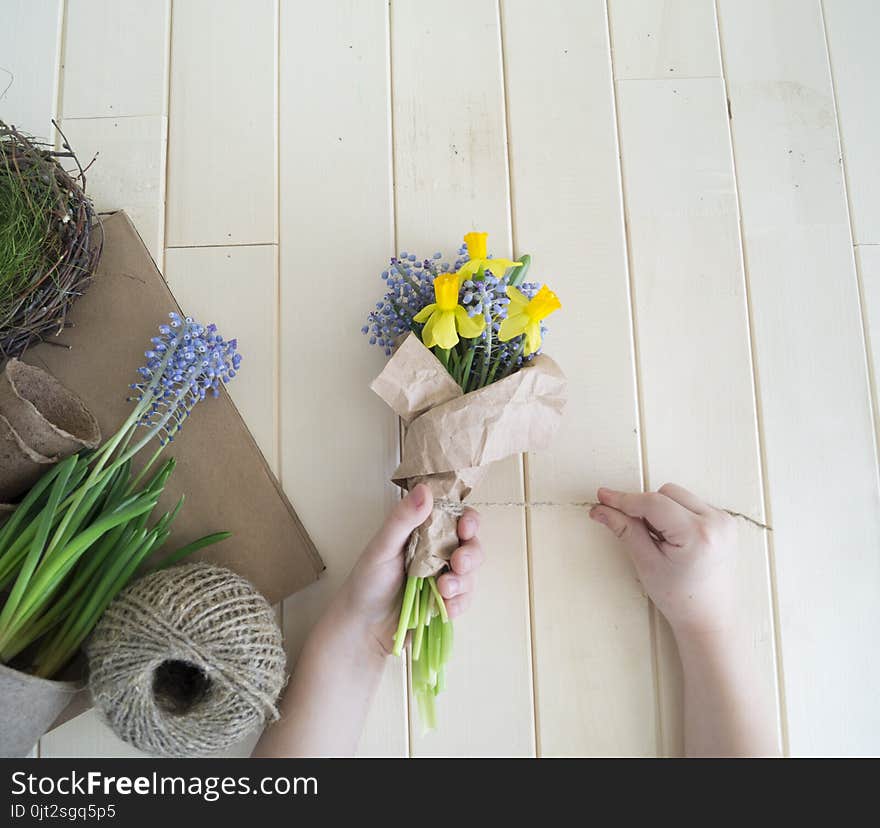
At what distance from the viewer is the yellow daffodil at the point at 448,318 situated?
79 centimetres

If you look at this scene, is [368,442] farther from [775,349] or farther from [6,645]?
[775,349]

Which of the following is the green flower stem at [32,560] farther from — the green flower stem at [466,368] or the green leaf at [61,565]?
the green flower stem at [466,368]

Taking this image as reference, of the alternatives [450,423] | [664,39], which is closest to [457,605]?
[450,423]

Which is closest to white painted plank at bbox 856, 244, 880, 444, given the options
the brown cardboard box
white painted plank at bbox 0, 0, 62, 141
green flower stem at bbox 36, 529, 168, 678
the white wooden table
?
the white wooden table

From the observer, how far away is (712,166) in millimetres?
1024

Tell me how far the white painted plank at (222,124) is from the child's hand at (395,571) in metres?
0.46

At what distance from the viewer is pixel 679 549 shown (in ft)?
2.83

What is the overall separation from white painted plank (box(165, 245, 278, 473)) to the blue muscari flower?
0.07 metres

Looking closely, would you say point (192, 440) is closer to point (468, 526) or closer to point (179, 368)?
point (179, 368)

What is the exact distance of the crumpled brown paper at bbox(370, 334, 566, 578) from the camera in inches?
32.2

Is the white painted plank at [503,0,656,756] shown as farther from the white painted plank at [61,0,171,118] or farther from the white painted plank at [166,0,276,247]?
the white painted plank at [61,0,171,118]

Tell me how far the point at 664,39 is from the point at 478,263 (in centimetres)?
54
